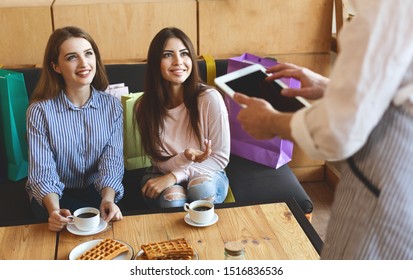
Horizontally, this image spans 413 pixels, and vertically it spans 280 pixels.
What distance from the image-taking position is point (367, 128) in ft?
3.12

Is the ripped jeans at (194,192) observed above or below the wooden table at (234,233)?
below

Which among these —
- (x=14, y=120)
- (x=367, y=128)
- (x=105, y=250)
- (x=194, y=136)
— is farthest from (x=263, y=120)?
(x=14, y=120)

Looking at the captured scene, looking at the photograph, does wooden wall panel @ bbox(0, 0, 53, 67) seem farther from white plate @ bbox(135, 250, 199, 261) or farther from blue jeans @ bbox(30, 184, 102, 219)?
white plate @ bbox(135, 250, 199, 261)

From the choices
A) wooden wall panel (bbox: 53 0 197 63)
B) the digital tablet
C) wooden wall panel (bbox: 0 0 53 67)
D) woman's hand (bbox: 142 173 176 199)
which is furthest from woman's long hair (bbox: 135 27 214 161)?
the digital tablet

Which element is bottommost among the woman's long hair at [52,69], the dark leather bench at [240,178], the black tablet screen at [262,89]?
the dark leather bench at [240,178]

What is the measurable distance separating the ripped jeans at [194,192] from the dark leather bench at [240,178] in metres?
0.11

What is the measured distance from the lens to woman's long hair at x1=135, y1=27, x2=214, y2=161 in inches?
94.2

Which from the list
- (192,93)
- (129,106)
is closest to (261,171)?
(192,93)

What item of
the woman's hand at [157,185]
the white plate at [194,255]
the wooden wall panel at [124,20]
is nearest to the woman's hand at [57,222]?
the white plate at [194,255]

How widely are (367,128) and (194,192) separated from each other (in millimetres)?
1414

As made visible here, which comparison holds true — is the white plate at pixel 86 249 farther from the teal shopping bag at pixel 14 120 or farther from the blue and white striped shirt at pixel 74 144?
the teal shopping bag at pixel 14 120

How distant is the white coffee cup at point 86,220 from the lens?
67.8 inches

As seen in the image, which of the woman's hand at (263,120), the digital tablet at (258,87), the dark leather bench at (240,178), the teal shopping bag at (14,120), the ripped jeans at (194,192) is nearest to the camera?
the woman's hand at (263,120)

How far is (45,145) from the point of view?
2207 millimetres
